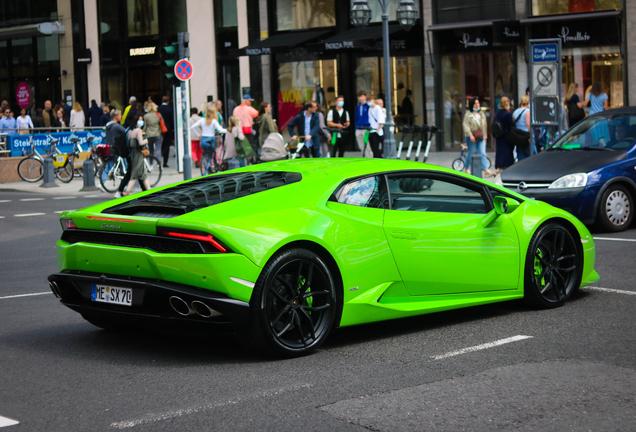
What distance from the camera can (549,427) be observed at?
430cm

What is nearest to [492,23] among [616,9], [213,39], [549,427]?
[616,9]

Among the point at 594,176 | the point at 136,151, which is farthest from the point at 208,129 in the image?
the point at 594,176

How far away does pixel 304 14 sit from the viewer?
33281 millimetres

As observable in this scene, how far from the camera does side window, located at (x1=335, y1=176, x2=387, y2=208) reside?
6160mm

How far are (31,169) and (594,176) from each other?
56.1 feet

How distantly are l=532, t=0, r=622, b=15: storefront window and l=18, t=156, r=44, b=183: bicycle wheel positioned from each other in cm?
1532

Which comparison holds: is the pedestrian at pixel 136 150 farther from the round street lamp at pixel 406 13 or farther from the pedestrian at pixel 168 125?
the round street lamp at pixel 406 13

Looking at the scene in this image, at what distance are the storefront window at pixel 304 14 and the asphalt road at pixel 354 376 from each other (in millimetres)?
26298

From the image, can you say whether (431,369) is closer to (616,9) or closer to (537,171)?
(537,171)

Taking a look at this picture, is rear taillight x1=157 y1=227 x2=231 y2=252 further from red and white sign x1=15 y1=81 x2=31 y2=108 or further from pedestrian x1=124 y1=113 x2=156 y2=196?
red and white sign x1=15 y1=81 x2=31 y2=108

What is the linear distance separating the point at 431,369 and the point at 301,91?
28013 millimetres

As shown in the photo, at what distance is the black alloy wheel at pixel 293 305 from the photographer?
547 cm

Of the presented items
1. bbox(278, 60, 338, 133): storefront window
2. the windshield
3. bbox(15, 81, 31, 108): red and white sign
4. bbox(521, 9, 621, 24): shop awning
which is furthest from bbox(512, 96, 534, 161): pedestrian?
bbox(15, 81, 31, 108): red and white sign

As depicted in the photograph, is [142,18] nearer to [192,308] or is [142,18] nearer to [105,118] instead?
[105,118]
